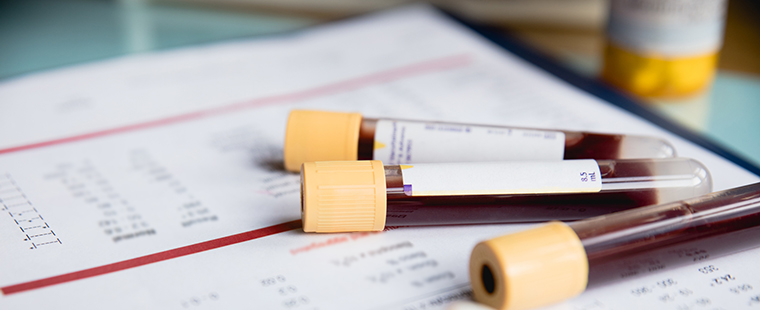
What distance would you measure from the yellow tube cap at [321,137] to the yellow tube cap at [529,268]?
0.36 feet

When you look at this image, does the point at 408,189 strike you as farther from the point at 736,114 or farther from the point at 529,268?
the point at 736,114

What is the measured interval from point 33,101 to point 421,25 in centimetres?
32

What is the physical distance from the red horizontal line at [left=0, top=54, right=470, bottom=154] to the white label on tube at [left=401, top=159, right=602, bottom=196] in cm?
19

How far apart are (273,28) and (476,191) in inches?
15.3

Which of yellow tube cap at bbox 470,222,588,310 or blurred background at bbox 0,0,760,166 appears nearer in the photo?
yellow tube cap at bbox 470,222,588,310

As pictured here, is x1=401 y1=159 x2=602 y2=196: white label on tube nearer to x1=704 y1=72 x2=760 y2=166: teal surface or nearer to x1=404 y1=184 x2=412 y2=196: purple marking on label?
x1=404 y1=184 x2=412 y2=196: purple marking on label

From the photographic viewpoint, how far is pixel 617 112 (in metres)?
0.43

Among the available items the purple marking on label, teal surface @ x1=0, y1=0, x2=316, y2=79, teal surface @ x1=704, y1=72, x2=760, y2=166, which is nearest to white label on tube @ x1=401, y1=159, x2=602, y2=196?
the purple marking on label

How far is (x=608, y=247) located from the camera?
264 mm

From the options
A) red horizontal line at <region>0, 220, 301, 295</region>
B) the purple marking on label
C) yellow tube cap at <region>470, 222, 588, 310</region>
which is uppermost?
the purple marking on label

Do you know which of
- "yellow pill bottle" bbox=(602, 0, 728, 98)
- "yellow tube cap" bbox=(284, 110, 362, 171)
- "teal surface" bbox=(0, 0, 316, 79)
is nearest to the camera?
"yellow tube cap" bbox=(284, 110, 362, 171)

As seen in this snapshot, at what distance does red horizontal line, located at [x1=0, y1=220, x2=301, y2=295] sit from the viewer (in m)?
0.27

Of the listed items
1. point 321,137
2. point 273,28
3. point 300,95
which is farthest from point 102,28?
point 321,137

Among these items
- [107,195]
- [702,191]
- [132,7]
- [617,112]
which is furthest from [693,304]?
[132,7]
